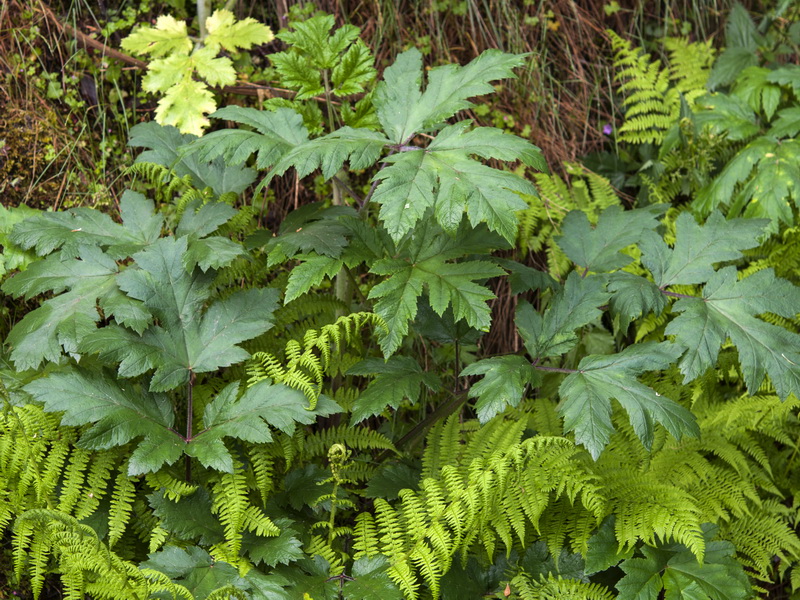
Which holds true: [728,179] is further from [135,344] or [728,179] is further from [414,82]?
[135,344]

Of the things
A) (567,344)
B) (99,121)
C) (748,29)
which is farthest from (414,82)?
(748,29)

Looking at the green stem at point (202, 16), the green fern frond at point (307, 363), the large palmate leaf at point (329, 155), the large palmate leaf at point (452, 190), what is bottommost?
the green fern frond at point (307, 363)

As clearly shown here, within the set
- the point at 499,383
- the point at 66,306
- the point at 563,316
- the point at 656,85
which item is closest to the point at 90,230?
the point at 66,306

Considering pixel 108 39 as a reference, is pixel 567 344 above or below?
below

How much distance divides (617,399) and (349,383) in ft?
3.02

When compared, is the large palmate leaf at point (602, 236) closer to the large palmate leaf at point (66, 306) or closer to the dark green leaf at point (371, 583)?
the dark green leaf at point (371, 583)

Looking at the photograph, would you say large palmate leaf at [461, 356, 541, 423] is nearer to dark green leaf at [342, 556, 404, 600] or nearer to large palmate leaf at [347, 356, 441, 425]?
large palmate leaf at [347, 356, 441, 425]

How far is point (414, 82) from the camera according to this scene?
224 centimetres

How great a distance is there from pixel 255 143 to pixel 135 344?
67 cm

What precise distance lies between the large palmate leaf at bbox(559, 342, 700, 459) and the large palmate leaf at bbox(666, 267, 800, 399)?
0.09 meters

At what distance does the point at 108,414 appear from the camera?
1983 mm

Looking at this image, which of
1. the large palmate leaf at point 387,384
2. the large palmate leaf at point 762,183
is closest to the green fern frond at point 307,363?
the large palmate leaf at point 387,384

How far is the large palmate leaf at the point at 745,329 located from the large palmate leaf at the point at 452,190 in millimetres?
664

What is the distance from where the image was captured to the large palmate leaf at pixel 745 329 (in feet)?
7.09
